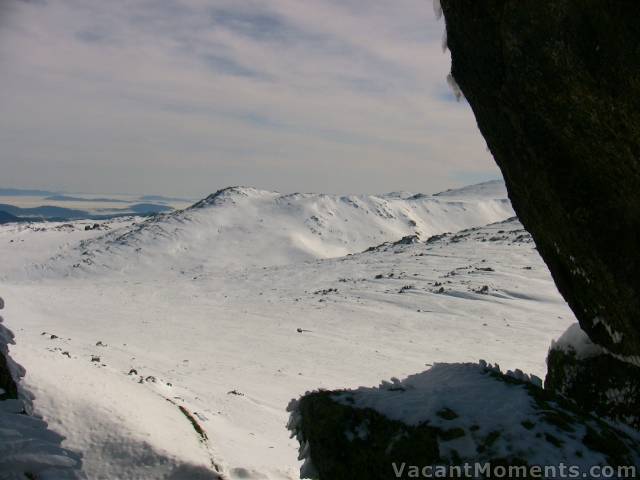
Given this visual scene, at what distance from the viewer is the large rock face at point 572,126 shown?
3.82 m

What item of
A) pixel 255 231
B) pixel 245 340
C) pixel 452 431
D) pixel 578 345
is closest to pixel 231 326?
pixel 245 340

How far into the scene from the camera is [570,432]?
429 centimetres

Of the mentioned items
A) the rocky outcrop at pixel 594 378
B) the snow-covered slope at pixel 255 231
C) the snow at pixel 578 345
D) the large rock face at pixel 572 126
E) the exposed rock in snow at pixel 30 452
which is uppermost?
the large rock face at pixel 572 126

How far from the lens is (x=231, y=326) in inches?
1071

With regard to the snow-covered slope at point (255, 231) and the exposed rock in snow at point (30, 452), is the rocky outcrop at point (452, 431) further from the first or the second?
the snow-covered slope at point (255, 231)

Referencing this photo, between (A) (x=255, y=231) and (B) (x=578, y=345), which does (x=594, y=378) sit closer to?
(B) (x=578, y=345)

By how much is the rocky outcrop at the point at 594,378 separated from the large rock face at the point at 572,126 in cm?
37

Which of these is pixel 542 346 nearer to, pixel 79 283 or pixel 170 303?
pixel 170 303

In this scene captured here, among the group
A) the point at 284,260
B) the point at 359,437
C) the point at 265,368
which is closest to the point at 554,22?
the point at 359,437

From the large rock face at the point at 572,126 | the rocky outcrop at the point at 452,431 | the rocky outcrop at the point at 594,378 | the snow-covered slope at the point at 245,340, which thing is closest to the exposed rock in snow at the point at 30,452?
the rocky outcrop at the point at 452,431

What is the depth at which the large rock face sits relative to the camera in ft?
12.5

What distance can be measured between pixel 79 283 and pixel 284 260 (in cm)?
2466

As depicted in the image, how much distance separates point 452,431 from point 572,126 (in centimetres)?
286

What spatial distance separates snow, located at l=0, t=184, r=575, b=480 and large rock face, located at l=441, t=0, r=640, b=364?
535 cm
